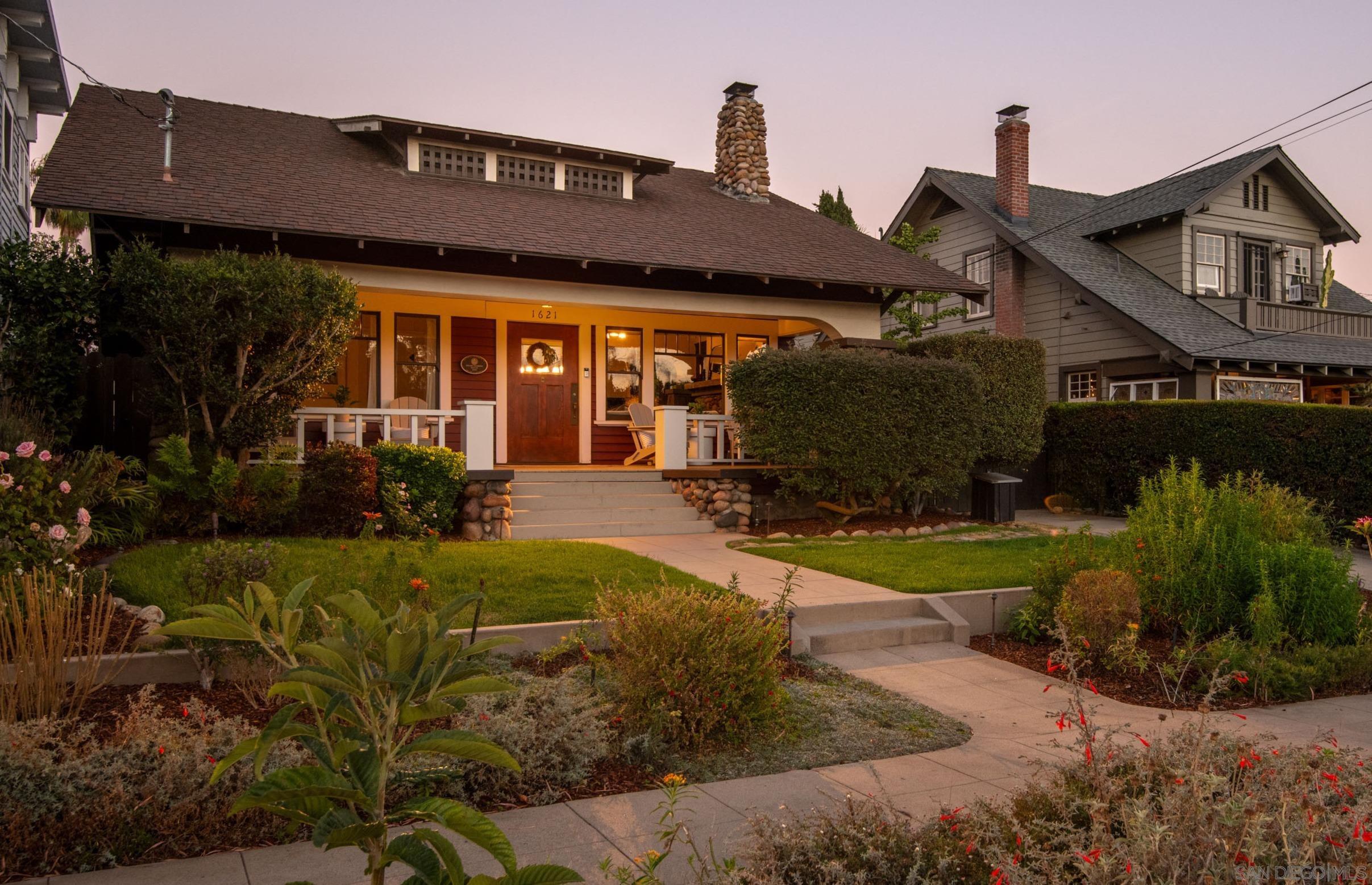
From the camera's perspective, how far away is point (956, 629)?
24.9 feet

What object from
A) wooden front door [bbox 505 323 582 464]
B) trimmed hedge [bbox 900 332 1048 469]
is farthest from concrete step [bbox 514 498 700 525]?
trimmed hedge [bbox 900 332 1048 469]

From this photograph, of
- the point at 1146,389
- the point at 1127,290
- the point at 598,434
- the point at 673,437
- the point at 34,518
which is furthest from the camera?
the point at 1127,290

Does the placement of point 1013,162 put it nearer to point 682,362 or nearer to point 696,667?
point 682,362

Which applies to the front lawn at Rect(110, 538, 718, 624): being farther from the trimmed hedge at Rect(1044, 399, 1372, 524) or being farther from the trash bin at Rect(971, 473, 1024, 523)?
the trimmed hedge at Rect(1044, 399, 1372, 524)

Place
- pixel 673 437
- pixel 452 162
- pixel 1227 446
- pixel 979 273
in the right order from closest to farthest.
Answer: pixel 673 437 → pixel 1227 446 → pixel 452 162 → pixel 979 273

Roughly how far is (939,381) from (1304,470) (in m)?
5.87

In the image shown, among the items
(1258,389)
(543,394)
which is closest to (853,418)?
(543,394)

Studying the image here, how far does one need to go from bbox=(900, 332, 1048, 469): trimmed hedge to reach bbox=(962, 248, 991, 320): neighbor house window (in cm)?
727

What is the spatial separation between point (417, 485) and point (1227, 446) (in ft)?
39.2

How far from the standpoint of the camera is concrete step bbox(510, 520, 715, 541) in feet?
37.8

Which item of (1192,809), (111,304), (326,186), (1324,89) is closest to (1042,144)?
(1324,89)

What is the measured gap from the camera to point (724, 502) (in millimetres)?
12953

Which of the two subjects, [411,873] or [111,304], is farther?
[111,304]

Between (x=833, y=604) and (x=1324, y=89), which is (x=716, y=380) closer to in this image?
(x=833, y=604)
